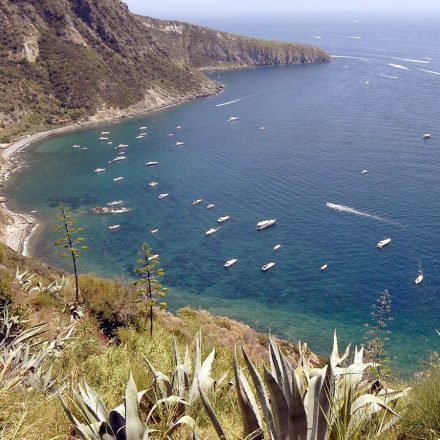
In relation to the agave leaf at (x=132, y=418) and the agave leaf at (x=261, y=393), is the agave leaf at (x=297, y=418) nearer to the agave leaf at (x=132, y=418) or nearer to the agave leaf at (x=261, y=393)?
the agave leaf at (x=261, y=393)

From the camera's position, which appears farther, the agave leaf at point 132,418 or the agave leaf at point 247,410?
the agave leaf at point 247,410

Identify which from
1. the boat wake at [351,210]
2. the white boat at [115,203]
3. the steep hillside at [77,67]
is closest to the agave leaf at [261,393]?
the boat wake at [351,210]

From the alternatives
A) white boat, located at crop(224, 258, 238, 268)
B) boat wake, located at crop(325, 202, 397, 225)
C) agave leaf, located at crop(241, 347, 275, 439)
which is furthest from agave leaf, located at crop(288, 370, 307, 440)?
boat wake, located at crop(325, 202, 397, 225)

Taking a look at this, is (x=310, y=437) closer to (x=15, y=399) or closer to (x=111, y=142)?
(x=15, y=399)

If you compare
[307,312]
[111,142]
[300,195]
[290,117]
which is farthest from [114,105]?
[307,312]

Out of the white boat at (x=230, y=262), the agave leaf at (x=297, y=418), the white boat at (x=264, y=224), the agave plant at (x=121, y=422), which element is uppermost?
the agave leaf at (x=297, y=418)

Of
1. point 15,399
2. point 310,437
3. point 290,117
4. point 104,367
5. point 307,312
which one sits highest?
point 310,437

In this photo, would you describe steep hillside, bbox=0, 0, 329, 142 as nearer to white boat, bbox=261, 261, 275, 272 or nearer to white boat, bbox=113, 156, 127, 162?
white boat, bbox=113, 156, 127, 162
